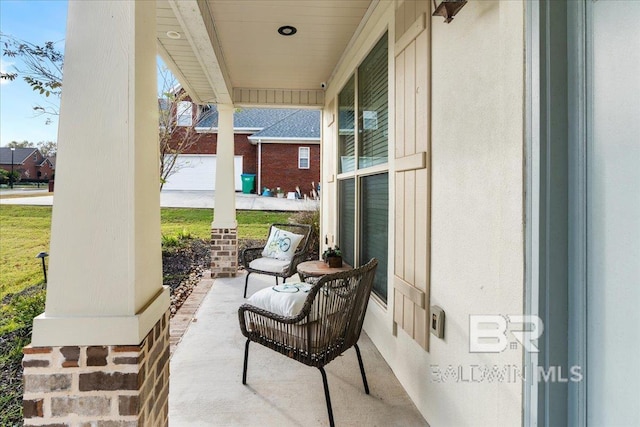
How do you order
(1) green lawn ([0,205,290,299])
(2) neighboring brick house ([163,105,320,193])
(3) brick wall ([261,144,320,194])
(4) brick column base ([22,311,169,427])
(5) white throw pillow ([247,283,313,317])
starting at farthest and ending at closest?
(3) brick wall ([261,144,320,194])
(2) neighboring brick house ([163,105,320,193])
(1) green lawn ([0,205,290,299])
(5) white throw pillow ([247,283,313,317])
(4) brick column base ([22,311,169,427])

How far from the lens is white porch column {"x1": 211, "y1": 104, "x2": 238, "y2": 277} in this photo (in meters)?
5.59

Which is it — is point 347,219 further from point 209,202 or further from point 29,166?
point 209,202

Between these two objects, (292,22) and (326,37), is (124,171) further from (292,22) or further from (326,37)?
(326,37)

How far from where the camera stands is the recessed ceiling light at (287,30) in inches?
132

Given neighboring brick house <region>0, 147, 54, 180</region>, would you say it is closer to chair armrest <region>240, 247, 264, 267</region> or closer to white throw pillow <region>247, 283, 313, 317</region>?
chair armrest <region>240, 247, 264, 267</region>

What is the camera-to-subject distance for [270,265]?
4562mm

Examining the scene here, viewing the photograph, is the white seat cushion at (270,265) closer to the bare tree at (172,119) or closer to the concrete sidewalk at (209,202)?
the bare tree at (172,119)

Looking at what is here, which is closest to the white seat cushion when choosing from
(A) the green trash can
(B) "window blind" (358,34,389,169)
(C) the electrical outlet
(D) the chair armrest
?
(D) the chair armrest

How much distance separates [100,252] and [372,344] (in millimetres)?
2492

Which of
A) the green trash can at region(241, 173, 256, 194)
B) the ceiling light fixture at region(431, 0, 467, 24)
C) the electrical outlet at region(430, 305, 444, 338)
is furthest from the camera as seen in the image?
the green trash can at region(241, 173, 256, 194)

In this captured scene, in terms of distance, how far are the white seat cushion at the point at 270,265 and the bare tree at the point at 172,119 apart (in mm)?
3442

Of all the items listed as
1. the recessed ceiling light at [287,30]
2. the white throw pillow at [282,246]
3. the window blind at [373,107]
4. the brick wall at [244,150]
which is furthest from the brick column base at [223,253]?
the brick wall at [244,150]

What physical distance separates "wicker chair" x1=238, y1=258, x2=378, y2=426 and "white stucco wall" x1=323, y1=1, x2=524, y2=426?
439mm

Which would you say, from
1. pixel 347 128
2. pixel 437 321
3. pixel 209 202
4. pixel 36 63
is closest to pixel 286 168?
pixel 209 202
